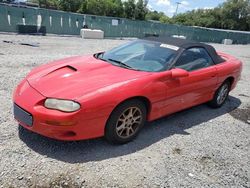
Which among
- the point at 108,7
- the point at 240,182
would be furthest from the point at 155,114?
the point at 108,7

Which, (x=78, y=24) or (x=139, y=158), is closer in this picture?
(x=139, y=158)

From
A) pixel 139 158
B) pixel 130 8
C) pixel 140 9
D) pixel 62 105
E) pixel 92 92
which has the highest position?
pixel 130 8

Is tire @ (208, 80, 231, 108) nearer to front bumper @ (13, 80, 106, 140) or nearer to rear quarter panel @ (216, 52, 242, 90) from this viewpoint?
rear quarter panel @ (216, 52, 242, 90)

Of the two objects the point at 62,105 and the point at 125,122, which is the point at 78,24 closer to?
the point at 125,122

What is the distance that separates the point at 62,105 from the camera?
3090mm

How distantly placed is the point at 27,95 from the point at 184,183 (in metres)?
2.15

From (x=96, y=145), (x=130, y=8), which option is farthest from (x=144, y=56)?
(x=130, y=8)

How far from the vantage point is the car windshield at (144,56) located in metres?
4.07

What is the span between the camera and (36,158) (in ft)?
10.2

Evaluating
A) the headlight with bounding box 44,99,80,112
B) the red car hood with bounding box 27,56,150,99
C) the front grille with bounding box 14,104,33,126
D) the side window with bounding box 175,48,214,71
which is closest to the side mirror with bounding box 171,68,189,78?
the side window with bounding box 175,48,214,71

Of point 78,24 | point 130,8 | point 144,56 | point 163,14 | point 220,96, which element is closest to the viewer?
point 144,56

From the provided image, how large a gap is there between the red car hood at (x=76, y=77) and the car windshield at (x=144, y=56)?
0.21 metres

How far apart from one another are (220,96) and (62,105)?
139 inches

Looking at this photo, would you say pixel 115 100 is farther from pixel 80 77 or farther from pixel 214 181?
pixel 214 181
